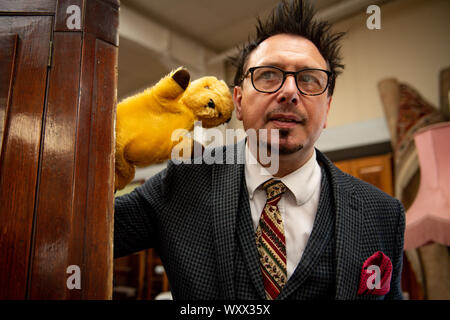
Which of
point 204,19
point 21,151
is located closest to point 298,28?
point 21,151

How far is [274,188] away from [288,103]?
282mm

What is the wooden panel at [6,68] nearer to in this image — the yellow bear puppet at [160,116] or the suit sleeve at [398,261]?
the yellow bear puppet at [160,116]

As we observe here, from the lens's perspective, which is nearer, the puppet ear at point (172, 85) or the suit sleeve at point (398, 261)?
the puppet ear at point (172, 85)

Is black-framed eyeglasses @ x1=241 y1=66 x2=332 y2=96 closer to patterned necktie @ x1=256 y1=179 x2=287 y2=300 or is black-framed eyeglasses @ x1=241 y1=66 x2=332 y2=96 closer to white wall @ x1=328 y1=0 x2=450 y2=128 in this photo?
patterned necktie @ x1=256 y1=179 x2=287 y2=300

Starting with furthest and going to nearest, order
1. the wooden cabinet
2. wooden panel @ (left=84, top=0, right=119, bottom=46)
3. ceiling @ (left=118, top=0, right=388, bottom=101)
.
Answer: ceiling @ (left=118, top=0, right=388, bottom=101) → the wooden cabinet → wooden panel @ (left=84, top=0, right=119, bottom=46)

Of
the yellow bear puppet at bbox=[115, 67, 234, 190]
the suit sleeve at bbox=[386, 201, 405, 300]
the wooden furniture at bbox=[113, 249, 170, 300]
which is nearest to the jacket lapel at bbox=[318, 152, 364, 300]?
the suit sleeve at bbox=[386, 201, 405, 300]

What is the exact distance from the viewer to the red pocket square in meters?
0.98

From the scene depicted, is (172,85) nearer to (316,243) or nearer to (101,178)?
(101,178)

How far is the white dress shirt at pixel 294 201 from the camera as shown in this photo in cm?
106

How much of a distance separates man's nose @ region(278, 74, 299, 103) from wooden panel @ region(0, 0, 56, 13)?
24.0 inches

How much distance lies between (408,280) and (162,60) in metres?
3.87

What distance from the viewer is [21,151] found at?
67cm

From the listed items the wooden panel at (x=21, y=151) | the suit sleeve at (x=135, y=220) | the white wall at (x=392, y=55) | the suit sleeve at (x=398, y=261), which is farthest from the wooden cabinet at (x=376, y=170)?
the wooden panel at (x=21, y=151)

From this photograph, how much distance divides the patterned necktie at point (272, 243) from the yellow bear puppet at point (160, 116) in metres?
0.34
